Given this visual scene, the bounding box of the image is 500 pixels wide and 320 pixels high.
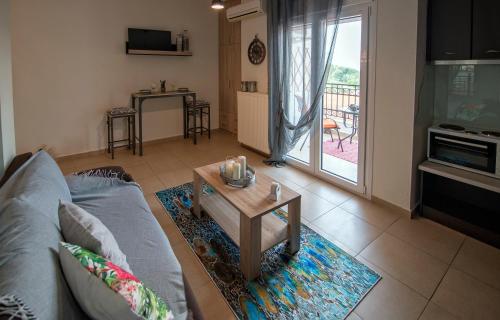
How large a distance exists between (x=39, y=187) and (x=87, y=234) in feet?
1.83

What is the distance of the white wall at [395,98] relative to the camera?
96.8 inches

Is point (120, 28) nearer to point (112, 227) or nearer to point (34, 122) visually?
point (34, 122)

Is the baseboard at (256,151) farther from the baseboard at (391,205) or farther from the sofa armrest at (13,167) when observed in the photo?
the sofa armrest at (13,167)

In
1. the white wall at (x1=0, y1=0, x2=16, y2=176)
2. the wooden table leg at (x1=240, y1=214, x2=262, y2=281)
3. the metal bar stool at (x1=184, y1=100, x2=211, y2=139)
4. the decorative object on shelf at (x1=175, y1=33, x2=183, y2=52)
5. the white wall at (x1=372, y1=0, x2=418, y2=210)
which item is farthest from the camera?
the metal bar stool at (x1=184, y1=100, x2=211, y2=139)

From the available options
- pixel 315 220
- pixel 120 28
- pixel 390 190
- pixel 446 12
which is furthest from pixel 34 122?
pixel 446 12

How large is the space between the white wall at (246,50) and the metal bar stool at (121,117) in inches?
75.9

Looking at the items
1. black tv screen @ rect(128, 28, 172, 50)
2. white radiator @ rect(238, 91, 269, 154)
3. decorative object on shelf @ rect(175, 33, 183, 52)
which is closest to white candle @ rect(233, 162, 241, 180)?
white radiator @ rect(238, 91, 269, 154)

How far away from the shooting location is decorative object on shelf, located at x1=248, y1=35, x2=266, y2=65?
14.3 ft

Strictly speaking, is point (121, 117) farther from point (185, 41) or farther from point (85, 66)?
point (185, 41)

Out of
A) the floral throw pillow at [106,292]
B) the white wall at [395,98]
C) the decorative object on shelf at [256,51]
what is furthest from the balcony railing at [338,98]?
the floral throw pillow at [106,292]

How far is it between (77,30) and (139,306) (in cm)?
460

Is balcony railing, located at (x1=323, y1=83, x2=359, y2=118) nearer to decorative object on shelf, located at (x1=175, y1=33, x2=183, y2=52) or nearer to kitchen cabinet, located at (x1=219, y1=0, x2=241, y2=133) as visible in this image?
kitchen cabinet, located at (x1=219, y1=0, x2=241, y2=133)

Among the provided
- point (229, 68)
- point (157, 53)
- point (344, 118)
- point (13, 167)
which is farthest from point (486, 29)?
point (157, 53)

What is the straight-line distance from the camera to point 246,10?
4.18 metres
